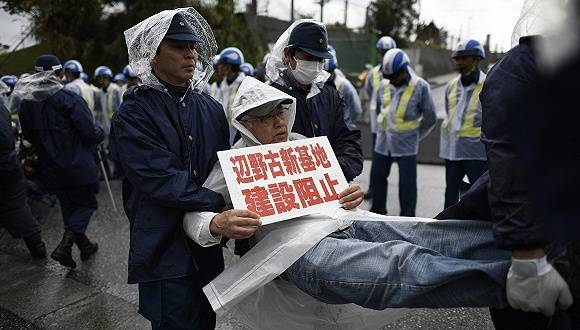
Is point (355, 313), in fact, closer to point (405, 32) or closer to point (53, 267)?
point (53, 267)

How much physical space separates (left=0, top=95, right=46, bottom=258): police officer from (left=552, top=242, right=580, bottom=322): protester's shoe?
4046 mm

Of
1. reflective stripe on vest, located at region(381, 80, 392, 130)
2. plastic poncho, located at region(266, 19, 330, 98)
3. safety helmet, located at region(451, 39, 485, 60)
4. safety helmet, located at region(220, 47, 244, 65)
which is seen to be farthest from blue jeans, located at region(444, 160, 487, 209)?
safety helmet, located at region(220, 47, 244, 65)

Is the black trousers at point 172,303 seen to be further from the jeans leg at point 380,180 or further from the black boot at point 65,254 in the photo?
the jeans leg at point 380,180

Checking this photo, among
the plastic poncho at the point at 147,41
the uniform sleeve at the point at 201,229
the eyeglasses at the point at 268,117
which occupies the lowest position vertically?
the uniform sleeve at the point at 201,229

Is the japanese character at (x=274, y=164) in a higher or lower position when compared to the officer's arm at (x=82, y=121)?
higher

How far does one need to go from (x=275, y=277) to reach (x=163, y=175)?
0.59 m

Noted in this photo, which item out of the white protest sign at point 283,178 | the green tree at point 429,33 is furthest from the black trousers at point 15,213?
the green tree at point 429,33

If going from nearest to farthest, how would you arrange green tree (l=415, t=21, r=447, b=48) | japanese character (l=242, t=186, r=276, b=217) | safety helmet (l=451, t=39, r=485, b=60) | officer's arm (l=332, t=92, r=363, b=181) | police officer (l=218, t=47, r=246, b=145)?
japanese character (l=242, t=186, r=276, b=217), officer's arm (l=332, t=92, r=363, b=181), safety helmet (l=451, t=39, r=485, b=60), police officer (l=218, t=47, r=246, b=145), green tree (l=415, t=21, r=447, b=48)

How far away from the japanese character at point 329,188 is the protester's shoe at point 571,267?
34.3 inches

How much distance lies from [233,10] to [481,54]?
45.5 ft

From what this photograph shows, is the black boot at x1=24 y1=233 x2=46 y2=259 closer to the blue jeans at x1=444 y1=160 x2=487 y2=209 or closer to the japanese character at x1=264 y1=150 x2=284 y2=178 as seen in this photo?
the japanese character at x1=264 y1=150 x2=284 y2=178

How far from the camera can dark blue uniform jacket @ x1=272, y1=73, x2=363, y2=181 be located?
8.28 feet

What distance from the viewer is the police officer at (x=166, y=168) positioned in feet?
5.92

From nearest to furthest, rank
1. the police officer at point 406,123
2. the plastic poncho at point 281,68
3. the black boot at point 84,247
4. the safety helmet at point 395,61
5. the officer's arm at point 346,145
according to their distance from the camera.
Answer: the officer's arm at point 346,145, the plastic poncho at point 281,68, the black boot at point 84,247, the safety helmet at point 395,61, the police officer at point 406,123
